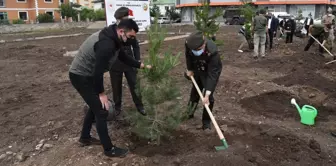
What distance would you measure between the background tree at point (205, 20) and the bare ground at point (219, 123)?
123cm

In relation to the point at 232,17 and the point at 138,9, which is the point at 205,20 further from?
the point at 232,17

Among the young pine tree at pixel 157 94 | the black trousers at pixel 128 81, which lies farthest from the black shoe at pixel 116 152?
the black trousers at pixel 128 81

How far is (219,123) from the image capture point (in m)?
4.59

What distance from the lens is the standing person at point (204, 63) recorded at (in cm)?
365

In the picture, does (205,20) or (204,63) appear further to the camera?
(205,20)

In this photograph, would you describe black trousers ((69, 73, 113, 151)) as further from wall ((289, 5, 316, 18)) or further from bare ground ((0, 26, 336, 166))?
wall ((289, 5, 316, 18))

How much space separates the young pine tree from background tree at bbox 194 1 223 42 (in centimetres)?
453

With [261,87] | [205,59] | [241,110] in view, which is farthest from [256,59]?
[205,59]

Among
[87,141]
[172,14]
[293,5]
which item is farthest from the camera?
[172,14]

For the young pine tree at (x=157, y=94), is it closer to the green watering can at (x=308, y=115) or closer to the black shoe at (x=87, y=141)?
the black shoe at (x=87, y=141)

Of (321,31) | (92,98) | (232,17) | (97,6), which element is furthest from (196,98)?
(97,6)

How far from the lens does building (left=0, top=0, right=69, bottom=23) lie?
140 feet

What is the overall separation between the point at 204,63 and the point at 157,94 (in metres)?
0.87

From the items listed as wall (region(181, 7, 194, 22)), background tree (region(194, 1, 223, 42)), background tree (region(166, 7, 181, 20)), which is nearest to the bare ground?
background tree (region(194, 1, 223, 42))
